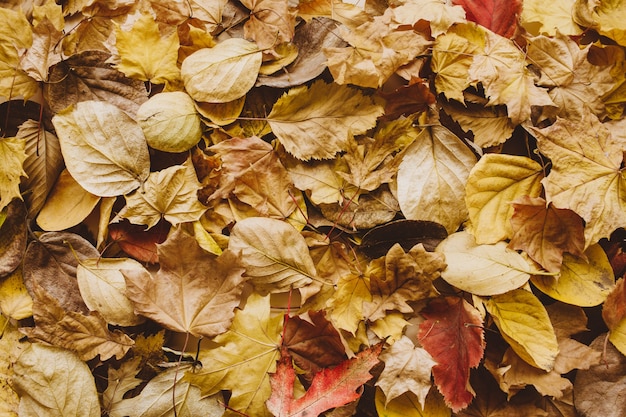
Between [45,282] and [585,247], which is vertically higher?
[585,247]

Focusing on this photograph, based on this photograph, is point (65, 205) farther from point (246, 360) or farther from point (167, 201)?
point (246, 360)

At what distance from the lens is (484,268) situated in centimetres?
69

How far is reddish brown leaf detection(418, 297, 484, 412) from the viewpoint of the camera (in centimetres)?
67

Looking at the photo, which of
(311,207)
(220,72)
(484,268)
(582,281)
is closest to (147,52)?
(220,72)

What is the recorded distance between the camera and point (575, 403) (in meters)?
0.70

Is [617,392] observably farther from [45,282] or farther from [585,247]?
[45,282]

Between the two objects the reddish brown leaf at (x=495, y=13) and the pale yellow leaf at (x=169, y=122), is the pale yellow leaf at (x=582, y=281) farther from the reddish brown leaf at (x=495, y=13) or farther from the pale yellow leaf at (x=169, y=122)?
the pale yellow leaf at (x=169, y=122)

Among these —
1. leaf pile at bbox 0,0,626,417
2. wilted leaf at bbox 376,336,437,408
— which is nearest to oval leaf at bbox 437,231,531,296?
leaf pile at bbox 0,0,626,417

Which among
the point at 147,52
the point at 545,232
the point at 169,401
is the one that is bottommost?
the point at 169,401

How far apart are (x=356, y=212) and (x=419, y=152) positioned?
→ 0.12m

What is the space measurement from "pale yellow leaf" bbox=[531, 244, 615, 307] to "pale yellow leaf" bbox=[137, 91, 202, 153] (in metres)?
0.50

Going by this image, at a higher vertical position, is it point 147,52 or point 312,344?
point 147,52

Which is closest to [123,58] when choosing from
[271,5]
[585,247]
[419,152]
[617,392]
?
[271,5]

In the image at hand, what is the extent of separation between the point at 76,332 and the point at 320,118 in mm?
424
